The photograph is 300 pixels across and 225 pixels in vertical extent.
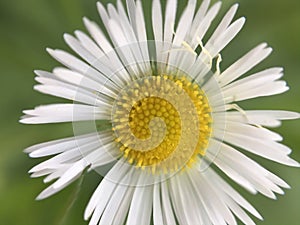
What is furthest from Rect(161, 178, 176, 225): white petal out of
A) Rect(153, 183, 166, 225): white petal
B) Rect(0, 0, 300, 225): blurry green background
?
Rect(0, 0, 300, 225): blurry green background

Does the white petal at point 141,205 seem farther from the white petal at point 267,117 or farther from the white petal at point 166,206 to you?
the white petal at point 267,117

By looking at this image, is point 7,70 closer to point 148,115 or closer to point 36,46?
point 36,46

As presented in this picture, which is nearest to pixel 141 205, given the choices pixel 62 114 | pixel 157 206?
pixel 157 206

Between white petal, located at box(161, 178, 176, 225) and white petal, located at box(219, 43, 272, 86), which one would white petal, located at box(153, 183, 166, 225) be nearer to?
white petal, located at box(161, 178, 176, 225)

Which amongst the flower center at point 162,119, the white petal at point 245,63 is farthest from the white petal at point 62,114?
the white petal at point 245,63

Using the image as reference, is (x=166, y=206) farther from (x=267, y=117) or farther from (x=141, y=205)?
(x=267, y=117)

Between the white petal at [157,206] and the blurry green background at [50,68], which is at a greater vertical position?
the blurry green background at [50,68]

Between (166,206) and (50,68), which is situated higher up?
(50,68)
